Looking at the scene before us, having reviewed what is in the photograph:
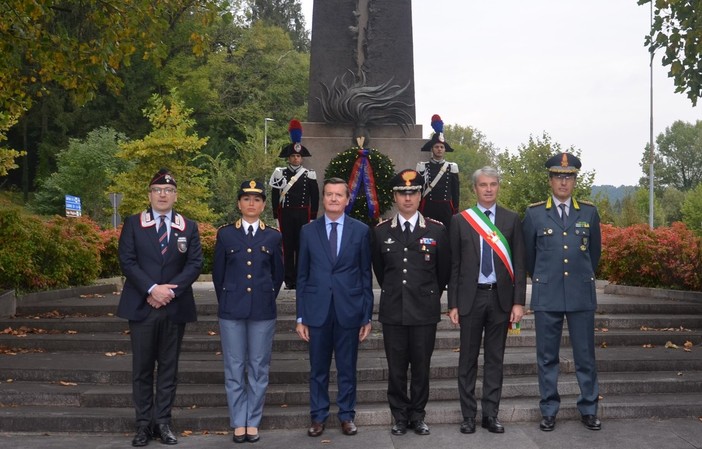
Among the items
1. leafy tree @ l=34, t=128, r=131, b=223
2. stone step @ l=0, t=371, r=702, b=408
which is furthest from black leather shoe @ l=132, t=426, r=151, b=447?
leafy tree @ l=34, t=128, r=131, b=223

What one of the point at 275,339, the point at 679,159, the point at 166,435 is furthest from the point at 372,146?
the point at 679,159

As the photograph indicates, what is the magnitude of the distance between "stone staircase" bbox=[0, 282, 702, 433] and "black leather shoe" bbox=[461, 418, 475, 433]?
39 centimetres

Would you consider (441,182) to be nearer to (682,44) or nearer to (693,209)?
(682,44)

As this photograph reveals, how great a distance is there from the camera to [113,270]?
17.5m

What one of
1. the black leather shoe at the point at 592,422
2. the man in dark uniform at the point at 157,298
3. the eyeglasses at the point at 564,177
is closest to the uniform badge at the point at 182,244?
the man in dark uniform at the point at 157,298

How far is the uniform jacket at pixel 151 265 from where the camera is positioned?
701cm

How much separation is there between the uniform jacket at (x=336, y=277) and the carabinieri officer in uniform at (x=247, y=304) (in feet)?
0.87

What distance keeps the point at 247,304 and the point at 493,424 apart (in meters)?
2.22

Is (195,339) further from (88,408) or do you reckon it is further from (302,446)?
(302,446)

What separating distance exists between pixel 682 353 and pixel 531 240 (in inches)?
117

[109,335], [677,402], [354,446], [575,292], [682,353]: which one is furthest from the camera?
[109,335]

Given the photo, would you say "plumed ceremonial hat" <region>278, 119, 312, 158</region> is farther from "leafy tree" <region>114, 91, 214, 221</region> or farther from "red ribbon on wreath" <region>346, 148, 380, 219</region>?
"leafy tree" <region>114, 91, 214, 221</region>

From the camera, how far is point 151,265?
7098 mm

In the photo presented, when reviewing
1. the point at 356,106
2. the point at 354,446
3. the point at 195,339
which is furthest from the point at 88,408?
the point at 356,106
